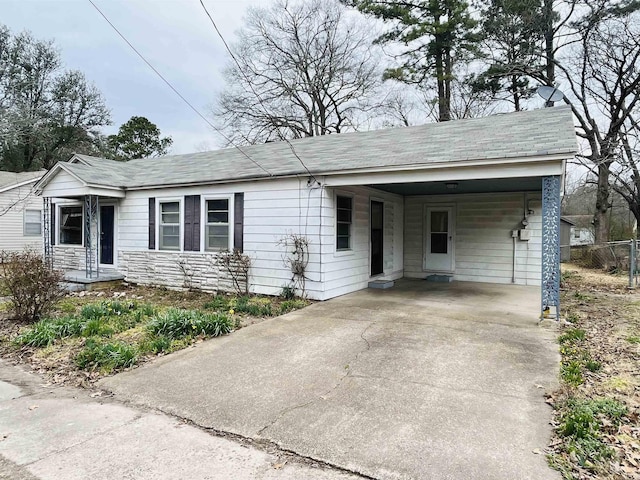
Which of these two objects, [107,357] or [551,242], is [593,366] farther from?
[107,357]

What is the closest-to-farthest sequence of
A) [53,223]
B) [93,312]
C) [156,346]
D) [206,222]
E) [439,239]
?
1. [156,346]
2. [93,312]
3. [206,222]
4. [439,239]
5. [53,223]

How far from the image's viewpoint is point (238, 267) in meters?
8.48

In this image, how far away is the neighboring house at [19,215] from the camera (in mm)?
16766

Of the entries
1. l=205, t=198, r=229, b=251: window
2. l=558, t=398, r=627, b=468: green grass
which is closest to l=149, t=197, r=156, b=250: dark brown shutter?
l=205, t=198, r=229, b=251: window

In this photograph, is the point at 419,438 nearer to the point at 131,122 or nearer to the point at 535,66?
the point at 535,66

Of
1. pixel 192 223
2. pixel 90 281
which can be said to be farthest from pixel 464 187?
pixel 90 281

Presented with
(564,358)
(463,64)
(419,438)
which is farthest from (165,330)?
(463,64)

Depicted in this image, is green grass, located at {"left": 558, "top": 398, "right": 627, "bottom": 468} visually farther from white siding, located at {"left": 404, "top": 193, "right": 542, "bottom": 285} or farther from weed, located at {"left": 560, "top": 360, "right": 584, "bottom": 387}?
white siding, located at {"left": 404, "top": 193, "right": 542, "bottom": 285}

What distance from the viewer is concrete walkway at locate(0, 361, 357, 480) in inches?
93.4

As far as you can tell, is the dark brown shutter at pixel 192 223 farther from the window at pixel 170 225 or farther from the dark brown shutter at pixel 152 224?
the dark brown shutter at pixel 152 224

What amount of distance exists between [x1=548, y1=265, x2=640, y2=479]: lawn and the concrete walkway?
1486 mm

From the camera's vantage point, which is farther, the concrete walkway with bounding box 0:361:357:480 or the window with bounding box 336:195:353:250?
the window with bounding box 336:195:353:250

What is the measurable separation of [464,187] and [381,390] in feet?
22.7

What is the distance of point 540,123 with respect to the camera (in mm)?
7383
